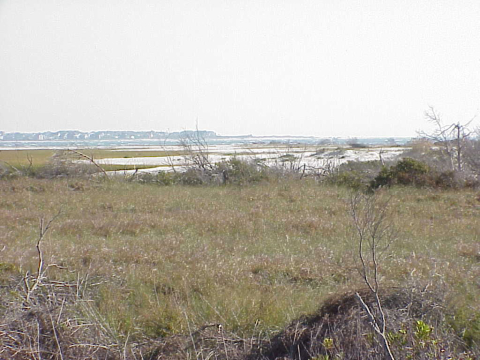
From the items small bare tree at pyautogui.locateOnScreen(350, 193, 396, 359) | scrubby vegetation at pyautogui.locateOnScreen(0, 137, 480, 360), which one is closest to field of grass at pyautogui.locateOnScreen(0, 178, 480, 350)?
scrubby vegetation at pyautogui.locateOnScreen(0, 137, 480, 360)

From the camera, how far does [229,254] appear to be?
247 inches

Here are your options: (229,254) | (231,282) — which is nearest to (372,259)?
(231,282)

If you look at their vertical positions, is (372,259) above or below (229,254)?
above

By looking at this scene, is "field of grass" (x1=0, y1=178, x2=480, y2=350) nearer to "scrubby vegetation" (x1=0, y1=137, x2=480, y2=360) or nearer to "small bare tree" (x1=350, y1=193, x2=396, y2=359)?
"scrubby vegetation" (x1=0, y1=137, x2=480, y2=360)

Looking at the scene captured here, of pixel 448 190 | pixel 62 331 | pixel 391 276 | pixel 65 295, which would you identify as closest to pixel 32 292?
pixel 65 295

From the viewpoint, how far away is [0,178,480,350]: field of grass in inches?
165

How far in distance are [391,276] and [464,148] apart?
54.5 ft

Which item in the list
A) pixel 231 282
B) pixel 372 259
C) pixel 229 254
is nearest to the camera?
pixel 231 282

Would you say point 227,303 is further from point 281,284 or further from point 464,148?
point 464,148

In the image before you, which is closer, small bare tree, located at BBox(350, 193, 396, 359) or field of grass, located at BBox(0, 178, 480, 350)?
small bare tree, located at BBox(350, 193, 396, 359)

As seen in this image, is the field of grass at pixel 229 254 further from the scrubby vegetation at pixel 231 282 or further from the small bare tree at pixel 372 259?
the small bare tree at pixel 372 259

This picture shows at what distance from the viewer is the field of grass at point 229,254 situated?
Result: 13.8ft

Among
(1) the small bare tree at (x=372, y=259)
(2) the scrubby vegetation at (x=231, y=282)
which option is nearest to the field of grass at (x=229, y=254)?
(2) the scrubby vegetation at (x=231, y=282)

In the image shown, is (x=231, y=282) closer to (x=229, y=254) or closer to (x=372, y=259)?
(x=229, y=254)
